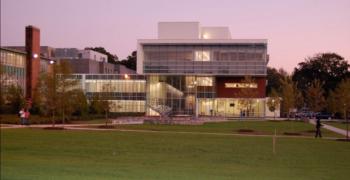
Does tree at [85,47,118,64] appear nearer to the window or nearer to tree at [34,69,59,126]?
the window

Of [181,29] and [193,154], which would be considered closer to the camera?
[193,154]

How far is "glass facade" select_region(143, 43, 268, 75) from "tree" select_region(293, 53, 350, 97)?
2725cm

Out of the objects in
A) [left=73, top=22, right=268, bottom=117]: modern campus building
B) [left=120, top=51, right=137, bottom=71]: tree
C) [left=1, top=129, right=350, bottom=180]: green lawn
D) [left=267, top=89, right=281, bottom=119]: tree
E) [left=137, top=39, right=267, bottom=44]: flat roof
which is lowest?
[left=1, top=129, right=350, bottom=180]: green lawn

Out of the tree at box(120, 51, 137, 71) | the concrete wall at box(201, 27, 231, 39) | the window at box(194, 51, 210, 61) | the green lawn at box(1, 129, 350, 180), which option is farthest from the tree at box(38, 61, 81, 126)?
the tree at box(120, 51, 137, 71)

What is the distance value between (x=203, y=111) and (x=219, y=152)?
70969 mm

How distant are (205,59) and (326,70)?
1496 inches

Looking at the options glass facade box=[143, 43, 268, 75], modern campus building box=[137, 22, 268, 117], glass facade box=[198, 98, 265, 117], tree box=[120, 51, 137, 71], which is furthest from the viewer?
tree box=[120, 51, 137, 71]

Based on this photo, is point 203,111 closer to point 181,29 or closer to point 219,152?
point 181,29

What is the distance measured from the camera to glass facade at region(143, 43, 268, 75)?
94.4 meters

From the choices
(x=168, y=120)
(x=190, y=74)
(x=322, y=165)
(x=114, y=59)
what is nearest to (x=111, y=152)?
(x=322, y=165)

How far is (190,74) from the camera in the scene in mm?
94875

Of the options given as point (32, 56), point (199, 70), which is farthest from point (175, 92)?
point (32, 56)

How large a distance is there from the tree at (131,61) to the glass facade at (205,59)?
6292 centimetres

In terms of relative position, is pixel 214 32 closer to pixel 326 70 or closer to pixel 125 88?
pixel 125 88
